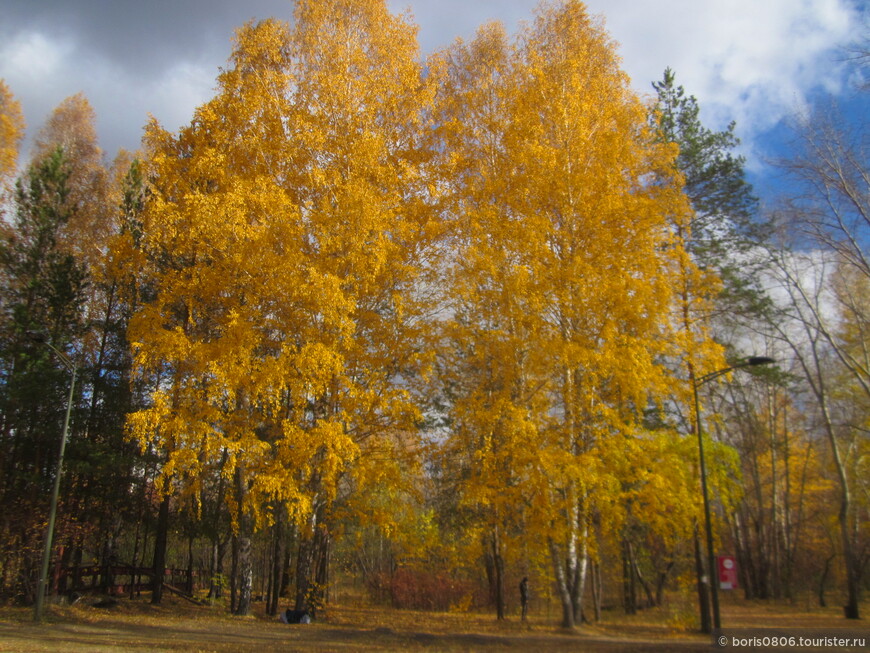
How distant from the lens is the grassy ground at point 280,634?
9367 mm

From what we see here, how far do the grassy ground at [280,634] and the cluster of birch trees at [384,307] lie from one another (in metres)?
1.11

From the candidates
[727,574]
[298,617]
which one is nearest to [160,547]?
[298,617]

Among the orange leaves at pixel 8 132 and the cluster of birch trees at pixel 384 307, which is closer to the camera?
the cluster of birch trees at pixel 384 307

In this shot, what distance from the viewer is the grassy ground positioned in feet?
30.7

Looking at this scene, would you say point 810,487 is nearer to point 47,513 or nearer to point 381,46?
point 381,46

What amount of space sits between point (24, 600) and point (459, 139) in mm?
17497

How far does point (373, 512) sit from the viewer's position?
9.78 meters

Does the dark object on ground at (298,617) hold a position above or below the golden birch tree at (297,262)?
below

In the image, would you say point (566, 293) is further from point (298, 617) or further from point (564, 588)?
point (298, 617)

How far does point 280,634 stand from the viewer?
36.0 feet

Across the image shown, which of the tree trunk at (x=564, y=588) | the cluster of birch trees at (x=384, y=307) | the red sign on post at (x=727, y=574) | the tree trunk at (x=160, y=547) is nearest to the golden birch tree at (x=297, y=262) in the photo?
the cluster of birch trees at (x=384, y=307)

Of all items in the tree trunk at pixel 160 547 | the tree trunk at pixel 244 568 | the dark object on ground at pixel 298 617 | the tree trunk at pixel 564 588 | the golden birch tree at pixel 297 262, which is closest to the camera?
the golden birch tree at pixel 297 262

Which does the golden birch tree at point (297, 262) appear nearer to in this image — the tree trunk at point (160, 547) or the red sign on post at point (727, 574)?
the tree trunk at point (160, 547)

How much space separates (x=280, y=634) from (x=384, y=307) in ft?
23.6
